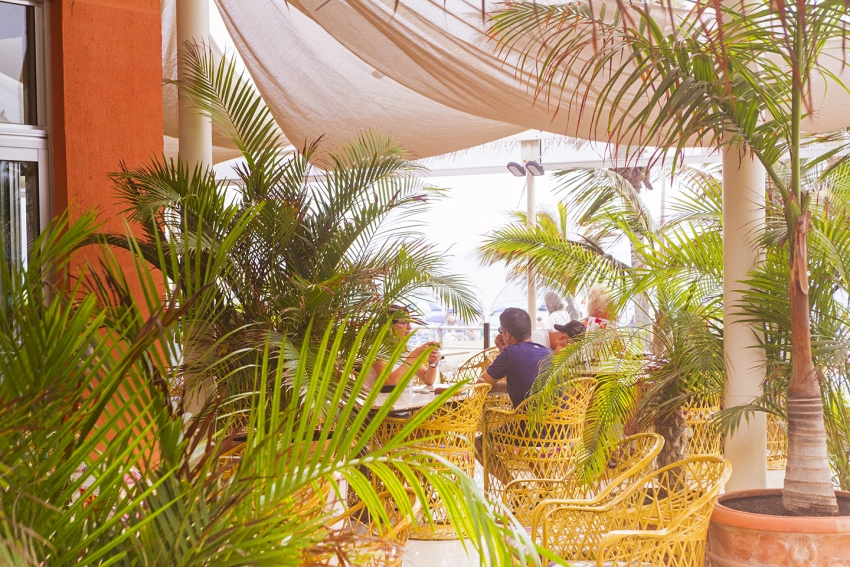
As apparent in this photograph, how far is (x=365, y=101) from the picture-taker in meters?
5.84

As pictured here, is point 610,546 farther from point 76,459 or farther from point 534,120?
point 534,120

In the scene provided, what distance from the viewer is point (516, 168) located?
9.43 metres

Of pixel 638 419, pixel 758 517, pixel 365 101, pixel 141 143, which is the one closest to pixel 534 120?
pixel 365 101

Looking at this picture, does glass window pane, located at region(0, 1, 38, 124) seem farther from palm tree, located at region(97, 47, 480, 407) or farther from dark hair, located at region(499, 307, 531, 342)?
dark hair, located at region(499, 307, 531, 342)

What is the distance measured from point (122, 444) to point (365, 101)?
4.82 m

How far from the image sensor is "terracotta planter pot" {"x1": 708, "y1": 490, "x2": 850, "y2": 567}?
2.78m

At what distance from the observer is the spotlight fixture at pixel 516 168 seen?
30.6ft

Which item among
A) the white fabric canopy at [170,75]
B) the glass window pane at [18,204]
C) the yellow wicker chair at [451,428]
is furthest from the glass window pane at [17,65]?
the yellow wicker chair at [451,428]

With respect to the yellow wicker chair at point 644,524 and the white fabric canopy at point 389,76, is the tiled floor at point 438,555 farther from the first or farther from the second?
the white fabric canopy at point 389,76

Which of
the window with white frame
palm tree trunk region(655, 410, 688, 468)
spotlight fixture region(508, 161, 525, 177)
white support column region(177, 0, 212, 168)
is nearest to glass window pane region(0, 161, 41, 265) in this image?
the window with white frame

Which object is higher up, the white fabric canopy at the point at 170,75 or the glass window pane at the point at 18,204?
the white fabric canopy at the point at 170,75

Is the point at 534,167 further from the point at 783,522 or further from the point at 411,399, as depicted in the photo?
the point at 783,522

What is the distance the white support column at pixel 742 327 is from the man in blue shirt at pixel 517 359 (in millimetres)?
1609

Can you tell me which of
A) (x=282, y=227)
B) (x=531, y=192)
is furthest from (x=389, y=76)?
(x=531, y=192)
